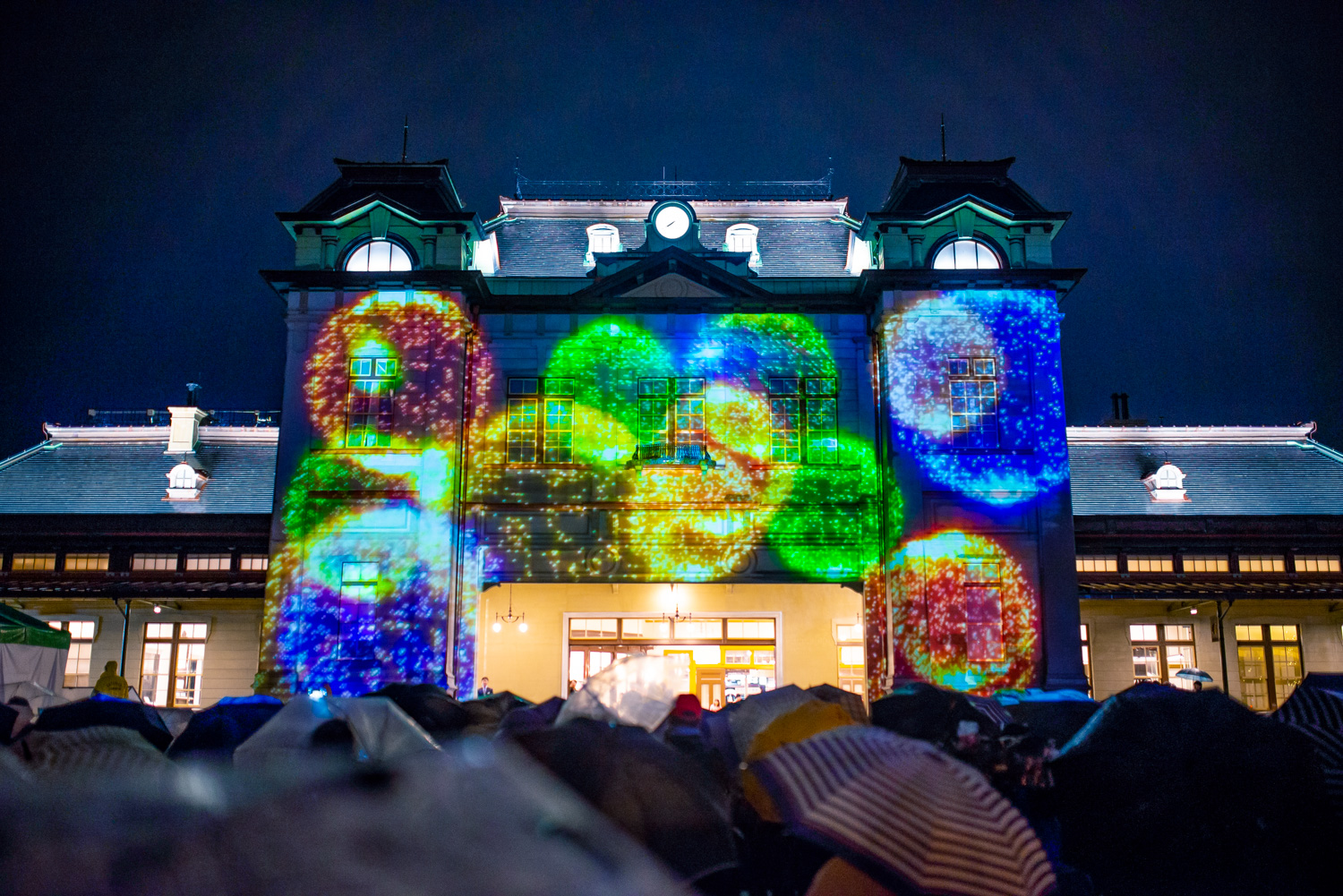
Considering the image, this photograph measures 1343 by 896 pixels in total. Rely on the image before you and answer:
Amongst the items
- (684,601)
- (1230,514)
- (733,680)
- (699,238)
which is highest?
(699,238)

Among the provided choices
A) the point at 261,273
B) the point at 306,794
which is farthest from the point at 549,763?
the point at 261,273

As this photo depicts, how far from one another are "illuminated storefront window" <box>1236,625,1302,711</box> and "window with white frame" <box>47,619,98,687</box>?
2605cm

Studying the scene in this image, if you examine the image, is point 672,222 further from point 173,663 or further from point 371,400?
point 173,663

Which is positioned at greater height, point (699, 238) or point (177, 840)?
point (699, 238)

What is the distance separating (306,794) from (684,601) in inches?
835

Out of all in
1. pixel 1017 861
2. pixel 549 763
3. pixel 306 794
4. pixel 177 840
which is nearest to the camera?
pixel 177 840

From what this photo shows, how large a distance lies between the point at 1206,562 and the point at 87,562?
25930mm

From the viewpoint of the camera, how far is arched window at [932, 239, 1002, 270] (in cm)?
2092

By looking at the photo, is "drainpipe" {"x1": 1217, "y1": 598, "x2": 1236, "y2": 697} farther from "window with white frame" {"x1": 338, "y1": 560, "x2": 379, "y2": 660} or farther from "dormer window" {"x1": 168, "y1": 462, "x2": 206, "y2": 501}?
"dormer window" {"x1": 168, "y1": 462, "x2": 206, "y2": 501}

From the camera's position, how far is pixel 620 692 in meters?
7.74

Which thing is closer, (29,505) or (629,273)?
(629,273)

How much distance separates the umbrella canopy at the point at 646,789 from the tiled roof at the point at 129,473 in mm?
20047

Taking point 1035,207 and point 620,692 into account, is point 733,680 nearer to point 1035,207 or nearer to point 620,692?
point 1035,207

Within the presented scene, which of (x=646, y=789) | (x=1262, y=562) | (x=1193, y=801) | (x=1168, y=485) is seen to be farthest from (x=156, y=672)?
(x=1262, y=562)
